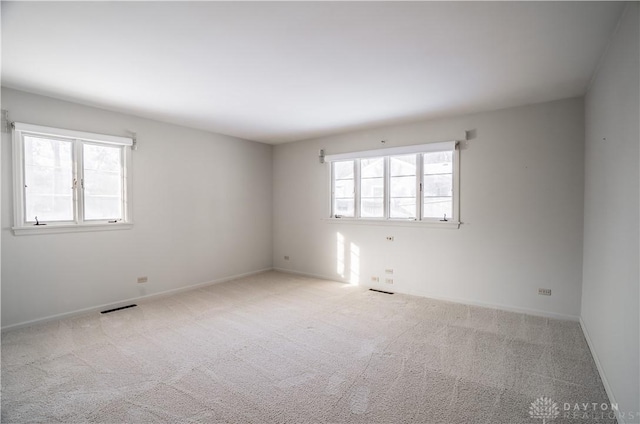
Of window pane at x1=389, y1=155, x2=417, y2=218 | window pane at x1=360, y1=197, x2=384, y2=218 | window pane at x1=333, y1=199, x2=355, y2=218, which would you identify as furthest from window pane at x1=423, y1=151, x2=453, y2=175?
window pane at x1=333, y1=199, x2=355, y2=218

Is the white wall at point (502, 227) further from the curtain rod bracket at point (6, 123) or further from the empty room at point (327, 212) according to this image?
the curtain rod bracket at point (6, 123)

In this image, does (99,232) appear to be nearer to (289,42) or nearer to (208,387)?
(208,387)

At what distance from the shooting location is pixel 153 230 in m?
4.41

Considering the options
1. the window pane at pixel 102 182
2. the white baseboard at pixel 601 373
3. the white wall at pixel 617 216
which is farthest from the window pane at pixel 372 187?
the window pane at pixel 102 182

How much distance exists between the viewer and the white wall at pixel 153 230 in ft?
11.0

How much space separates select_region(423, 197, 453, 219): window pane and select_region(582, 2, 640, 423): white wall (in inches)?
60.5

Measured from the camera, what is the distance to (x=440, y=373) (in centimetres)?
246

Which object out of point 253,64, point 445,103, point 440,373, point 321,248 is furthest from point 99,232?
point 445,103

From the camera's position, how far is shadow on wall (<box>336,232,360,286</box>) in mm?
5176

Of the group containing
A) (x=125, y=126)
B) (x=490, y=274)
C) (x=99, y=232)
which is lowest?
(x=490, y=274)

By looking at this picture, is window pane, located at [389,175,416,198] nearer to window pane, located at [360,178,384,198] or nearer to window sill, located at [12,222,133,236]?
window pane, located at [360,178,384,198]

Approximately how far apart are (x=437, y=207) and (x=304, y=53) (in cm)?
288

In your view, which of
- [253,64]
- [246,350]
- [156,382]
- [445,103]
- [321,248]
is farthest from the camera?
[321,248]

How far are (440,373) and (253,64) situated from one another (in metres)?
2.97
